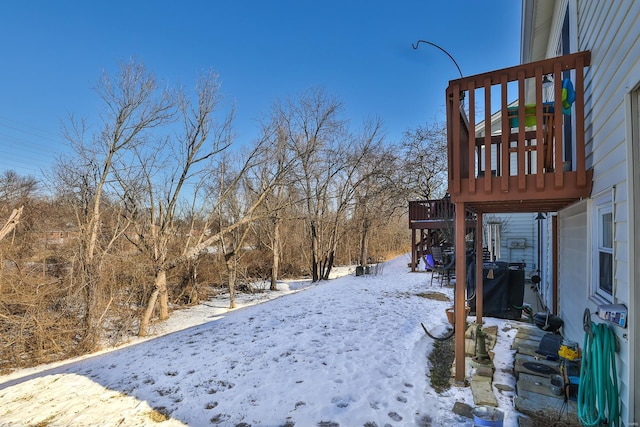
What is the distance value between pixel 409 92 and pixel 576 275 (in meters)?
14.1

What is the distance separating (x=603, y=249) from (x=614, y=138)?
99 cm

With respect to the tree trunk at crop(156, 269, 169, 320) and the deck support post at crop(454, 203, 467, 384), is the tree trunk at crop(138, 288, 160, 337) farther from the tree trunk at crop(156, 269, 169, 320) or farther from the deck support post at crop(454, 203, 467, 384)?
the deck support post at crop(454, 203, 467, 384)

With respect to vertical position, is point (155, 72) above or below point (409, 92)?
below

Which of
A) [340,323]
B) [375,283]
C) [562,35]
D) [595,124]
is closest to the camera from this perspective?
[595,124]

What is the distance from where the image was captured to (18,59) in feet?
27.6

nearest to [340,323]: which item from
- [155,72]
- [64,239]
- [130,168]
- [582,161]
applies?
[582,161]

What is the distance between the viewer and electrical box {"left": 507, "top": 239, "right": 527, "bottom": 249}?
1094cm

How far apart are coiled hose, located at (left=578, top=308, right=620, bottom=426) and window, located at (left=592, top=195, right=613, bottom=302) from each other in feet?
1.34

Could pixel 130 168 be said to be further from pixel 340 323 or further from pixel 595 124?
pixel 595 124

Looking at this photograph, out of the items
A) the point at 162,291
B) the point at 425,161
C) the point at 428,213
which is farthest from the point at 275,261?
the point at 425,161

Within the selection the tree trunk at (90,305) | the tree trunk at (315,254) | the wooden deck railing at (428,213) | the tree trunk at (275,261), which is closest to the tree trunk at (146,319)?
the tree trunk at (90,305)

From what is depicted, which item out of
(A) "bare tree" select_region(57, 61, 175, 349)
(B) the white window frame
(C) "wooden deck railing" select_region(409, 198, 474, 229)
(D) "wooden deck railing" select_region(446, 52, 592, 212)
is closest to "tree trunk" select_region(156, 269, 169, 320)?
(A) "bare tree" select_region(57, 61, 175, 349)

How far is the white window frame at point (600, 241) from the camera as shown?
2.59 m

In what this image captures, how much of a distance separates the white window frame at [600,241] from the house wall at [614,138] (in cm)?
3
